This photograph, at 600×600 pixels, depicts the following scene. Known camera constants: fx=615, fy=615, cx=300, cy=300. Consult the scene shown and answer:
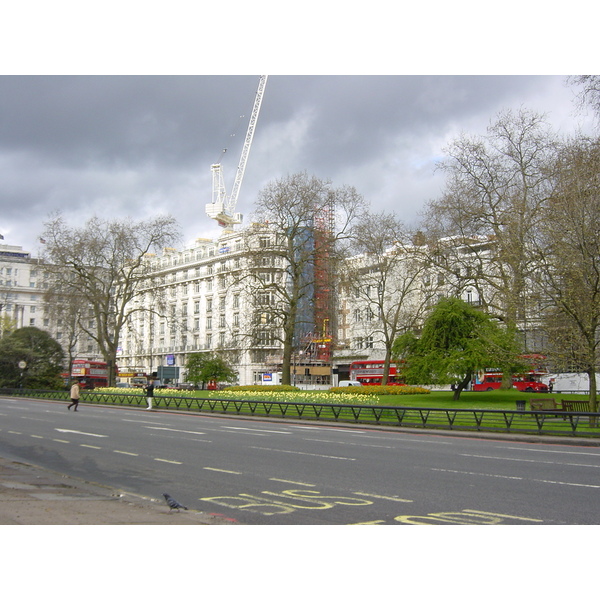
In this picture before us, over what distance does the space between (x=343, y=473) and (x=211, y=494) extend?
327 centimetres

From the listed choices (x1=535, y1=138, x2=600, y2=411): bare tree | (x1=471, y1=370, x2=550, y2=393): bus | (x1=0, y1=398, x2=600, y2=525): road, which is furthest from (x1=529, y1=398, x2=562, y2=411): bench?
(x1=471, y1=370, x2=550, y2=393): bus

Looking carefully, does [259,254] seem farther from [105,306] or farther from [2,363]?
[2,363]

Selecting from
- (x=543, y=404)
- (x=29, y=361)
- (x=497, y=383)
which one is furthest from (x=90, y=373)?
(x=543, y=404)

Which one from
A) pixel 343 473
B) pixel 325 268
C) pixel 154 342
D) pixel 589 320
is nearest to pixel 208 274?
pixel 154 342

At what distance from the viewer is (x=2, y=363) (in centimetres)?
6281

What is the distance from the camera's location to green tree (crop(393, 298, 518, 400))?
37.6m

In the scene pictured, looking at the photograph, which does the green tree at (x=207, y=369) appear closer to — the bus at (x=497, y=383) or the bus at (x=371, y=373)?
the bus at (x=371, y=373)

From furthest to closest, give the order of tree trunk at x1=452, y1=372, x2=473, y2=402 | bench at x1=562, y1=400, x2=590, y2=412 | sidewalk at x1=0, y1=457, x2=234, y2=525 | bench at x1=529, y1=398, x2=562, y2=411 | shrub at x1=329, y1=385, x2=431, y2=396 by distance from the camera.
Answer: shrub at x1=329, y1=385, x2=431, y2=396 → tree trunk at x1=452, y1=372, x2=473, y2=402 → bench at x1=562, y1=400, x2=590, y2=412 → bench at x1=529, y1=398, x2=562, y2=411 → sidewalk at x1=0, y1=457, x2=234, y2=525

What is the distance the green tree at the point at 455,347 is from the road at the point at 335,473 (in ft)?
55.2

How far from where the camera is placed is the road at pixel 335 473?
872 cm

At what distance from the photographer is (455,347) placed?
3953cm

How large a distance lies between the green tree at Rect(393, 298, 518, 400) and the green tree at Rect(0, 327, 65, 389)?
40683 mm

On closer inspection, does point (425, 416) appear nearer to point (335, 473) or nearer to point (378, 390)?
point (335, 473)

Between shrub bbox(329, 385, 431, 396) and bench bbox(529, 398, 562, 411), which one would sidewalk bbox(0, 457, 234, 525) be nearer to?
bench bbox(529, 398, 562, 411)
